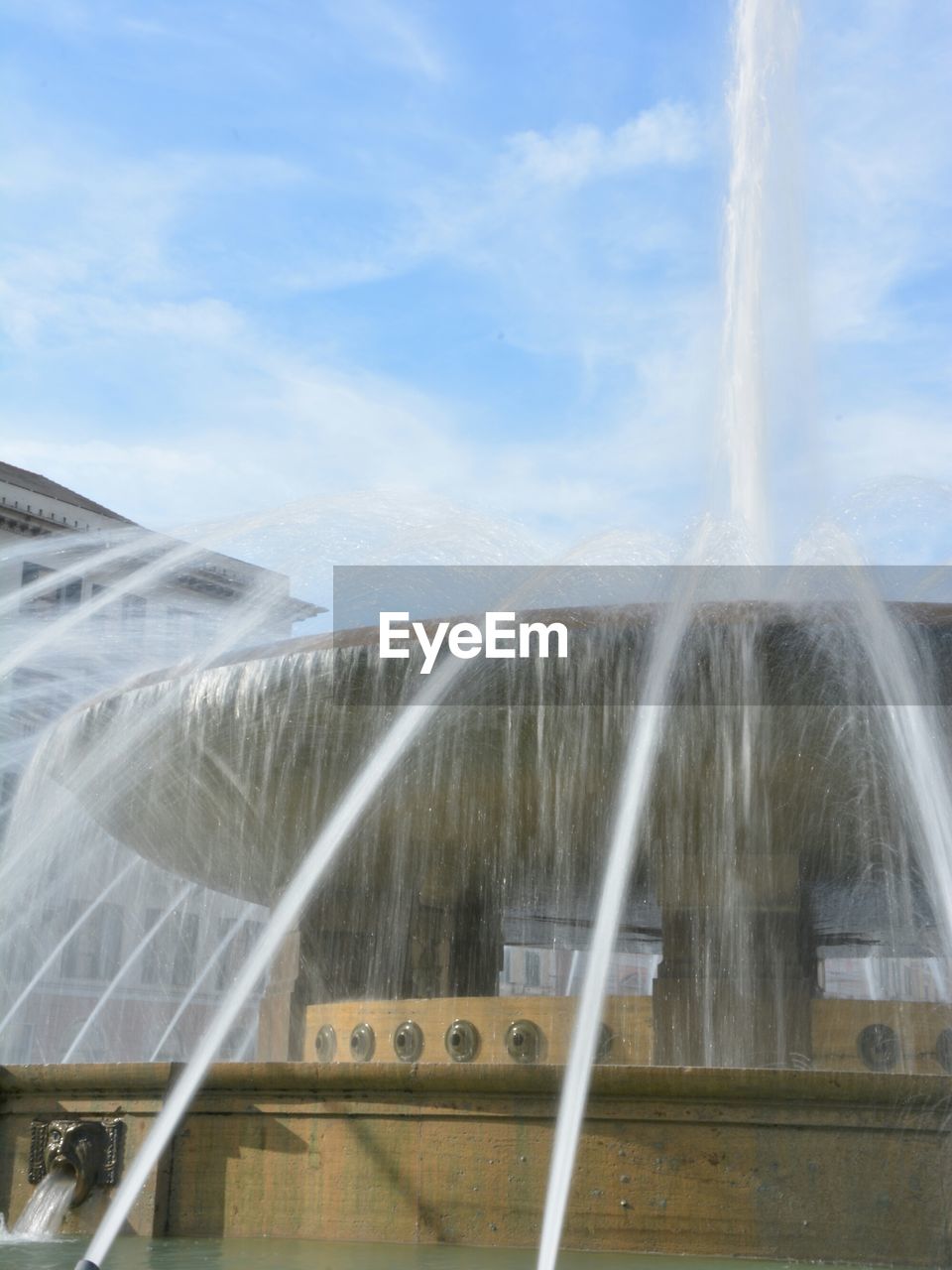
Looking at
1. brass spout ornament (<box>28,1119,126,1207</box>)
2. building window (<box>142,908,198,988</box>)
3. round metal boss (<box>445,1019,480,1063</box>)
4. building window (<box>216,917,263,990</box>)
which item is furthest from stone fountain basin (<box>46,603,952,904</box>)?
building window (<box>142,908,198,988</box>)

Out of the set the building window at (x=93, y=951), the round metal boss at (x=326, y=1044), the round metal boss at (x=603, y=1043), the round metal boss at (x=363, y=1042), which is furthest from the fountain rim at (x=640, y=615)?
the building window at (x=93, y=951)

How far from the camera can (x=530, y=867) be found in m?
10.6

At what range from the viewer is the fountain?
705 cm

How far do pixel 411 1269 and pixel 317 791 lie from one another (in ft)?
12.5

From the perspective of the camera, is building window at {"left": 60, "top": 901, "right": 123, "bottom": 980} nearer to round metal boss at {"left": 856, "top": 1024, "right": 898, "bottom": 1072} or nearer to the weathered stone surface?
the weathered stone surface

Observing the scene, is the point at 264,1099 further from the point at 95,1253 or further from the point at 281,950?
the point at 281,950

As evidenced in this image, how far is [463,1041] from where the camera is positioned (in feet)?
28.9

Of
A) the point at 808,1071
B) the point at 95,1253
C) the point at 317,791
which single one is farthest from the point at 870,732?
the point at 95,1253

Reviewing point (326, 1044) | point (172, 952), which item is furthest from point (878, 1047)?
point (172, 952)

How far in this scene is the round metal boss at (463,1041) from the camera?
8.80m

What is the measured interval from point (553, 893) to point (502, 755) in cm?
299

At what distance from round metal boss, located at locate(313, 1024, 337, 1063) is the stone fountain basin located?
111 cm

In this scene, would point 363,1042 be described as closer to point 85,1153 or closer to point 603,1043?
point 603,1043

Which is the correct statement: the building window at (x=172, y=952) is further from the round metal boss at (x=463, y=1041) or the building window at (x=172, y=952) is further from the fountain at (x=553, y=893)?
the round metal boss at (x=463, y=1041)
